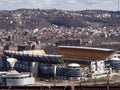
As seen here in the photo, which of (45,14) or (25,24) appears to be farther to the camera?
(45,14)

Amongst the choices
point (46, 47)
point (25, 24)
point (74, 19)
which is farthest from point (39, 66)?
point (74, 19)

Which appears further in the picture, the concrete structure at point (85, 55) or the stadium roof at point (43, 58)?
the concrete structure at point (85, 55)

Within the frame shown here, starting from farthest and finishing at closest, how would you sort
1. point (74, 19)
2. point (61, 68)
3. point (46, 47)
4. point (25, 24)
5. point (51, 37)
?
point (74, 19) < point (25, 24) < point (51, 37) < point (46, 47) < point (61, 68)

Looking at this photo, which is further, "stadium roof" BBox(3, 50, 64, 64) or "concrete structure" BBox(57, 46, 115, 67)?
"concrete structure" BBox(57, 46, 115, 67)

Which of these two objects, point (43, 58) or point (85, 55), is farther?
point (85, 55)

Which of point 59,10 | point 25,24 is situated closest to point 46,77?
point 25,24

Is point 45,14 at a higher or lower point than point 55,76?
higher

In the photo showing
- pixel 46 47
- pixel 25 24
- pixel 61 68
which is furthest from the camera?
pixel 25 24

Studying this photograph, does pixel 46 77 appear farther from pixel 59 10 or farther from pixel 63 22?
pixel 59 10

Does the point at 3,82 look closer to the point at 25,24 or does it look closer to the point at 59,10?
the point at 25,24
